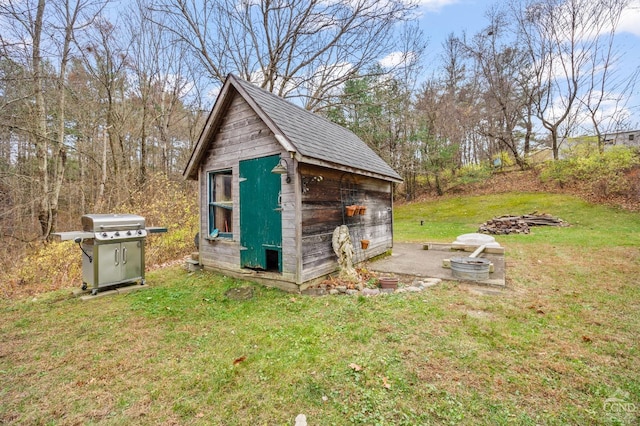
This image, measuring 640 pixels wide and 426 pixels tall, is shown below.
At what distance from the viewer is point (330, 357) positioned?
9.80 ft

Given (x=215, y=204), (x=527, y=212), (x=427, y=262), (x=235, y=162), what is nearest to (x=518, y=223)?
(x=527, y=212)

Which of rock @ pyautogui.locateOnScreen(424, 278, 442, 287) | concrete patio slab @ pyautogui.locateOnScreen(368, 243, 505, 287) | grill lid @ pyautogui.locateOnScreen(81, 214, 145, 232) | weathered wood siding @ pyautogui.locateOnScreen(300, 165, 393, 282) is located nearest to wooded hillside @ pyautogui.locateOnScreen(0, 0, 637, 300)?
grill lid @ pyautogui.locateOnScreen(81, 214, 145, 232)

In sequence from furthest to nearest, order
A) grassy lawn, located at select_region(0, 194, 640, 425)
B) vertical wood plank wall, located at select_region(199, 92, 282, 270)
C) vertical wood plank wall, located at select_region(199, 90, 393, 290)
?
vertical wood plank wall, located at select_region(199, 92, 282, 270) → vertical wood plank wall, located at select_region(199, 90, 393, 290) → grassy lawn, located at select_region(0, 194, 640, 425)

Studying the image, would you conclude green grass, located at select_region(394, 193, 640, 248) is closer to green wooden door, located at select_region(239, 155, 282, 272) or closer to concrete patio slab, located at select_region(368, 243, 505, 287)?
concrete patio slab, located at select_region(368, 243, 505, 287)

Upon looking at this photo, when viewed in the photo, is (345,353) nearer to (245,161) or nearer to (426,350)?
(426,350)

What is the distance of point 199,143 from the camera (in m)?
6.58

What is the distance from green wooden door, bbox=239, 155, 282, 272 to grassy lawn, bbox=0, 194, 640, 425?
834 mm

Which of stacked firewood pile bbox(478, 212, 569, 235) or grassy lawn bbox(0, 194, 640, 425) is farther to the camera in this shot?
stacked firewood pile bbox(478, 212, 569, 235)

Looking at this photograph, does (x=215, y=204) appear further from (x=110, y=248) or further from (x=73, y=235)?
(x=73, y=235)

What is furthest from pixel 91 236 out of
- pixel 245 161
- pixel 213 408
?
pixel 213 408

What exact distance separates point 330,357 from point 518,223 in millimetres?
13545

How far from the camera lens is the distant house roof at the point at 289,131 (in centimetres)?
518

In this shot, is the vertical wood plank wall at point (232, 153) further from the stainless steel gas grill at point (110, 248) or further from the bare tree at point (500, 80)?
the bare tree at point (500, 80)

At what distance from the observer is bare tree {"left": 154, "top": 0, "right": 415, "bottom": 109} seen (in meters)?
11.6
